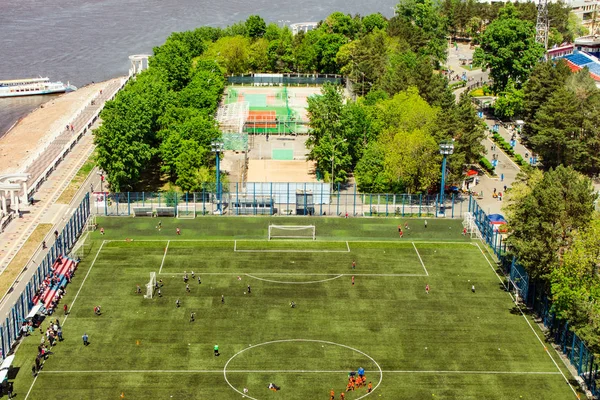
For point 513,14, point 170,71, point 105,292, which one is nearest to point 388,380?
point 105,292

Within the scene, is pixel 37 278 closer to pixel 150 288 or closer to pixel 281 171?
pixel 150 288

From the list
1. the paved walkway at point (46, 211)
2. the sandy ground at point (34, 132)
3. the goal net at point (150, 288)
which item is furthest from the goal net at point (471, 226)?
the sandy ground at point (34, 132)

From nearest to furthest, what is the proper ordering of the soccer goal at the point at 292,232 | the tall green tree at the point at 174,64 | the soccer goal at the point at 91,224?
1. the soccer goal at the point at 292,232
2. the soccer goal at the point at 91,224
3. the tall green tree at the point at 174,64

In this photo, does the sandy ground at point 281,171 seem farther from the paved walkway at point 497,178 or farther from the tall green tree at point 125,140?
the paved walkway at point 497,178

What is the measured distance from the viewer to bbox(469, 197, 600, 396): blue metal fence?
255ft

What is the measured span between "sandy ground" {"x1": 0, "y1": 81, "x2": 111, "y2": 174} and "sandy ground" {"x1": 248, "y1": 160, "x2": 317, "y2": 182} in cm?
3903

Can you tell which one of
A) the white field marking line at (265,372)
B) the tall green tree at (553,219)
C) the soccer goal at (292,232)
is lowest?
the white field marking line at (265,372)

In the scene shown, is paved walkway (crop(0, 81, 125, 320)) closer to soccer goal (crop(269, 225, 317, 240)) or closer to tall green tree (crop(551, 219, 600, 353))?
soccer goal (crop(269, 225, 317, 240))

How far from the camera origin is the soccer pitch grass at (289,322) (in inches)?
3004

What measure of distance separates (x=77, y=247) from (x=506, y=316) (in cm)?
5398

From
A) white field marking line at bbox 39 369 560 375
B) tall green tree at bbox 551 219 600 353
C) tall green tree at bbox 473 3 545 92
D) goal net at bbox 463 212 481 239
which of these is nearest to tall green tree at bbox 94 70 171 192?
white field marking line at bbox 39 369 560 375

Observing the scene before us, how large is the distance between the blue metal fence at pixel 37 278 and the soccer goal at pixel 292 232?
26.2 metres

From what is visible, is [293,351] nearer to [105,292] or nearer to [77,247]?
[105,292]

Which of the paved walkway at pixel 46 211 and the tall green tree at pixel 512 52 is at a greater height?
the tall green tree at pixel 512 52
